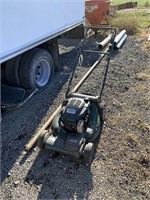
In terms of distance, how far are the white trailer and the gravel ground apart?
1.56 ft

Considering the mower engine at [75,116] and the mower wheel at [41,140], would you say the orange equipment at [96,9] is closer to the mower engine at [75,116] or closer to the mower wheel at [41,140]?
the mower engine at [75,116]

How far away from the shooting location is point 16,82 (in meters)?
5.39

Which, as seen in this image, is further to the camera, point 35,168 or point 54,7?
point 54,7

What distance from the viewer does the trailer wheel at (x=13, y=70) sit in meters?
5.23

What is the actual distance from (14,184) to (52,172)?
50 centimetres

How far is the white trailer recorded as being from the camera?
4125 millimetres

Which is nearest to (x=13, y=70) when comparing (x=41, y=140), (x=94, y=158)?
(x=41, y=140)

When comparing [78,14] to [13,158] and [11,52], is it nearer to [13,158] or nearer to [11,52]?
[11,52]

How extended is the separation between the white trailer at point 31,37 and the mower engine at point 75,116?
1.29 meters

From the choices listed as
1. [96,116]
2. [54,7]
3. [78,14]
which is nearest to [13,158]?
[96,116]

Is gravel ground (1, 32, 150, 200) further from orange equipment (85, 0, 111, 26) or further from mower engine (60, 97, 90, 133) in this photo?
orange equipment (85, 0, 111, 26)

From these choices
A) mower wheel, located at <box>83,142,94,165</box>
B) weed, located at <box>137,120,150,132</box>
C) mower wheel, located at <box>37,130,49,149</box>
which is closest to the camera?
mower wheel, located at <box>83,142,94,165</box>

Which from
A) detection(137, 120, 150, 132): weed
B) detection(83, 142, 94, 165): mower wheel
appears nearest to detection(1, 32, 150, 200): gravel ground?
detection(137, 120, 150, 132): weed

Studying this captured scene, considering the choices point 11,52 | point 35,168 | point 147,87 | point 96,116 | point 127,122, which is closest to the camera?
point 35,168
